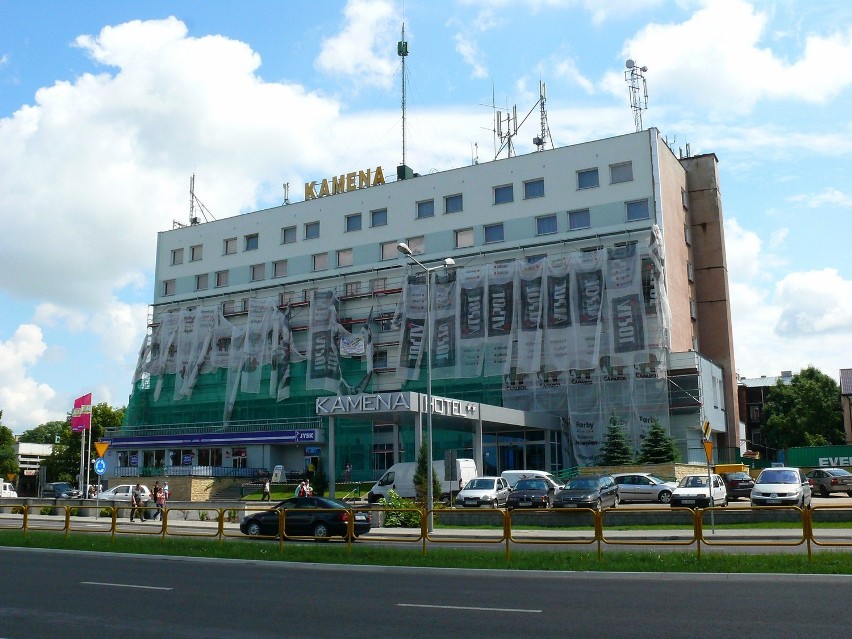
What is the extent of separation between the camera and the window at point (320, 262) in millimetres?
64312

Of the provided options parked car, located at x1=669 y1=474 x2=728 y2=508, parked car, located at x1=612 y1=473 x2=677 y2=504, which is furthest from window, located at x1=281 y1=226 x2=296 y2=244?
parked car, located at x1=669 y1=474 x2=728 y2=508

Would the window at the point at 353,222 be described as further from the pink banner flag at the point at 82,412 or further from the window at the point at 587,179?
the pink banner flag at the point at 82,412

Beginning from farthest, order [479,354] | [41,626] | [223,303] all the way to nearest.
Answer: [223,303], [479,354], [41,626]

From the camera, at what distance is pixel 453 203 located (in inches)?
2333

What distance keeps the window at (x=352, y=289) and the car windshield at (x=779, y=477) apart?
37290 millimetres

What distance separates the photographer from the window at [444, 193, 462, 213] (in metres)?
59.0

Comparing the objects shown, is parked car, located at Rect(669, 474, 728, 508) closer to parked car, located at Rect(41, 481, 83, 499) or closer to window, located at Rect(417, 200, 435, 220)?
window, located at Rect(417, 200, 435, 220)

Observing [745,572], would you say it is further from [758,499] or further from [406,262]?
[406,262]

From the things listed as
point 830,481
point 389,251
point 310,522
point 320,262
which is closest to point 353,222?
point 320,262

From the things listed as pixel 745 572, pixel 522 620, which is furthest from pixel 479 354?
pixel 522 620

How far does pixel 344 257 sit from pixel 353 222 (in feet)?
9.19

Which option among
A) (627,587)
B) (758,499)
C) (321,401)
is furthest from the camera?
(321,401)

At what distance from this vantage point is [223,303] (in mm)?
68312

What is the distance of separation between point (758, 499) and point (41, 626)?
2535 cm
